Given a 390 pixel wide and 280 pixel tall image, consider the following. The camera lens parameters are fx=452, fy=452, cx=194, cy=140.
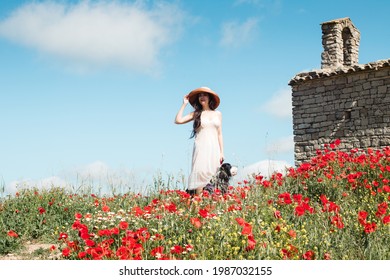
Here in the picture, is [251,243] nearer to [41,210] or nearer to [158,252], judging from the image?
[158,252]

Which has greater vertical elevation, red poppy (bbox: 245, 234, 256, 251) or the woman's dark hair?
the woman's dark hair

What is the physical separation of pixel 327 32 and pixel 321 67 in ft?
4.34

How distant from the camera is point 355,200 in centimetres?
656

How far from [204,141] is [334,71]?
29.9 feet

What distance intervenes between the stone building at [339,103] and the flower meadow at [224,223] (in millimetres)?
6927

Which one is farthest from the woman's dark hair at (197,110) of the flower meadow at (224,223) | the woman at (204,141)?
the flower meadow at (224,223)

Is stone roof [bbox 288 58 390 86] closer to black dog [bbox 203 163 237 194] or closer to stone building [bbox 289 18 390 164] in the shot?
stone building [bbox 289 18 390 164]

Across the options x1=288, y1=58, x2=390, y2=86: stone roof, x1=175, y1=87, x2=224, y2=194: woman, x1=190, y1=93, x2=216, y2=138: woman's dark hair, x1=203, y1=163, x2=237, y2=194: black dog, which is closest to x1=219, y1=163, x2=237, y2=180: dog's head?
x1=203, y1=163, x2=237, y2=194: black dog

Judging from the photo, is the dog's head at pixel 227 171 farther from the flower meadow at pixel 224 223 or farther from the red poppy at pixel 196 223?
the red poppy at pixel 196 223

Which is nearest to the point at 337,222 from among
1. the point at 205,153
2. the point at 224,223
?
the point at 224,223

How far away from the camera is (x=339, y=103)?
14906mm

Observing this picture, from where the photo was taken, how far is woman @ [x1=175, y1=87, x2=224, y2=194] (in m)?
7.21
